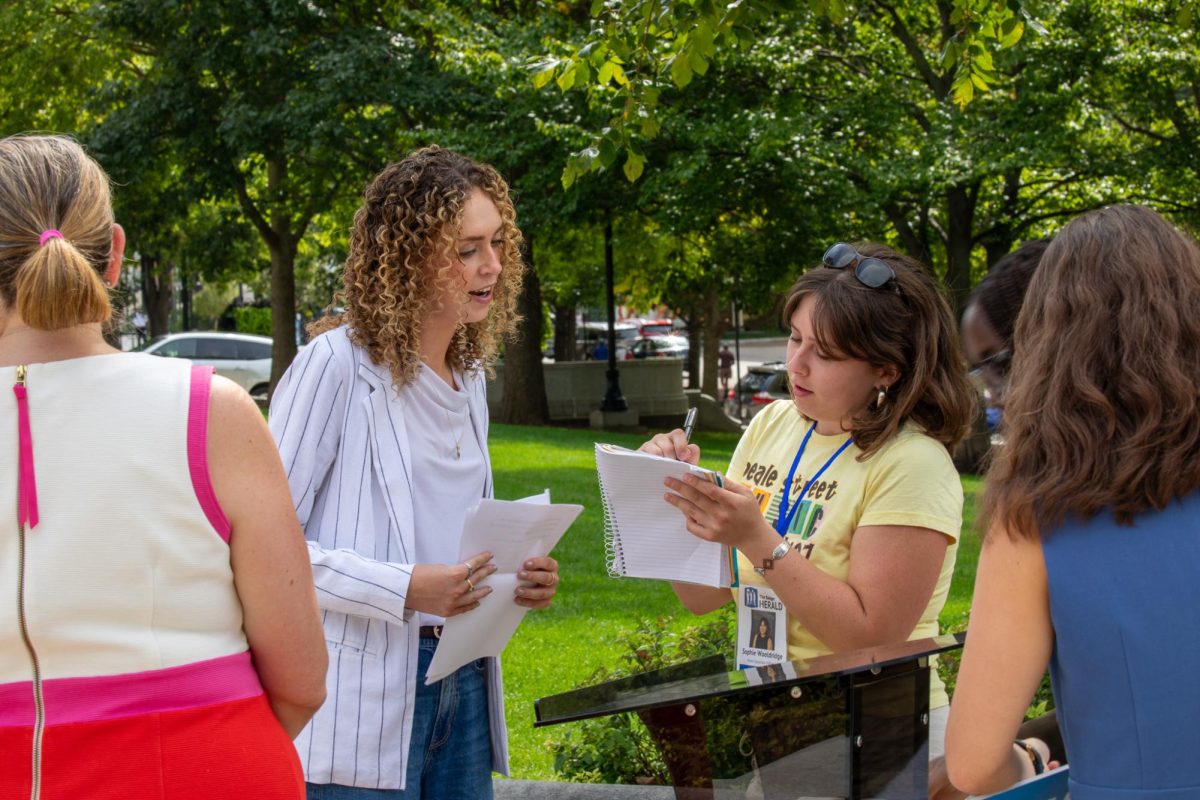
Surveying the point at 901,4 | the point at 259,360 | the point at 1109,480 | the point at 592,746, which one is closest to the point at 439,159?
the point at 1109,480

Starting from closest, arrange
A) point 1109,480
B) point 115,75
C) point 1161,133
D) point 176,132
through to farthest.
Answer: point 1109,480 → point 1161,133 → point 176,132 → point 115,75

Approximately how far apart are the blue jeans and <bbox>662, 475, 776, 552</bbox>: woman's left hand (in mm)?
642

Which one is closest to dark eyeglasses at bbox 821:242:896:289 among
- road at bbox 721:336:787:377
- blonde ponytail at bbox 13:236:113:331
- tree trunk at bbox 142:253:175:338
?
blonde ponytail at bbox 13:236:113:331

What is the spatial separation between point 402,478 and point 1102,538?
1430mm

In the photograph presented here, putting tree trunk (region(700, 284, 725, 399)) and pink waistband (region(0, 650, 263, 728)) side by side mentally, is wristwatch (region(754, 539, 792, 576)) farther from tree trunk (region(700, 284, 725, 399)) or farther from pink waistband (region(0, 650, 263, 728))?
tree trunk (region(700, 284, 725, 399))

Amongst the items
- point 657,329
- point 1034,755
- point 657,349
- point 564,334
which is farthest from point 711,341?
point 1034,755

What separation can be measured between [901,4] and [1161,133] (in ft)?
15.1

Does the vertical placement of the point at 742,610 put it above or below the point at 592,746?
above

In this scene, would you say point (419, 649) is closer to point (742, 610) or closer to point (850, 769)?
point (742, 610)

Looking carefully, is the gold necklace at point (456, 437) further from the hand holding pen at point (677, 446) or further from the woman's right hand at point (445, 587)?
the hand holding pen at point (677, 446)

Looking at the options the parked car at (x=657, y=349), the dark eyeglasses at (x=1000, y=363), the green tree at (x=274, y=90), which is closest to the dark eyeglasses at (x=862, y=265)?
the dark eyeglasses at (x=1000, y=363)

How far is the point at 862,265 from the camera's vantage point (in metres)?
2.70

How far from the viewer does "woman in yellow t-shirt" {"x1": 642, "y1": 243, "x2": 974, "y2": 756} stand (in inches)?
97.5

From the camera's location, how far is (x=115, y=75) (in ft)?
80.4
